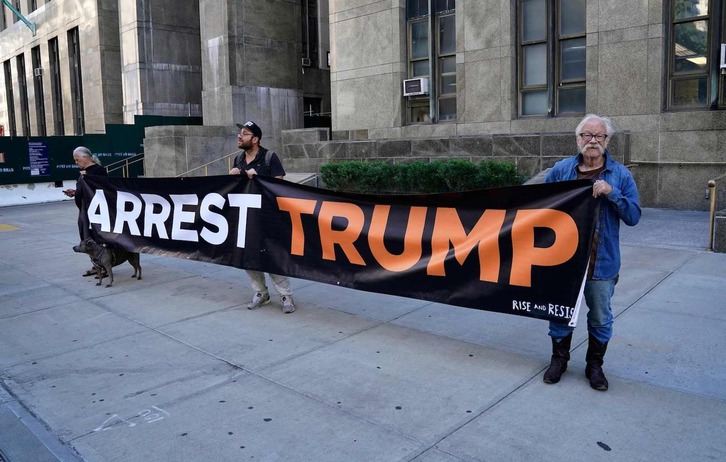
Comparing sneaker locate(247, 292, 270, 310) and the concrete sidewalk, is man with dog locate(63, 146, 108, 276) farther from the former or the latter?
sneaker locate(247, 292, 270, 310)

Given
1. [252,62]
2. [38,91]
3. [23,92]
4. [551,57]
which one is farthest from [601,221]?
[23,92]

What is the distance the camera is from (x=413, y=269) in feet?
17.3

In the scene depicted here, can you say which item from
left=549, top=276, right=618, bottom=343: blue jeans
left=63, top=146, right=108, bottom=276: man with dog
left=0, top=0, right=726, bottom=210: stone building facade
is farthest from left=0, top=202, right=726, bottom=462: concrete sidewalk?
left=0, top=0, right=726, bottom=210: stone building facade

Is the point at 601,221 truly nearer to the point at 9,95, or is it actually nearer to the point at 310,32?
the point at 310,32

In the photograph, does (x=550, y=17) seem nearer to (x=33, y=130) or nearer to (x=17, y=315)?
(x=17, y=315)

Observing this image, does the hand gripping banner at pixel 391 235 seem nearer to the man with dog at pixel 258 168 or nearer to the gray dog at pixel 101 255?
the man with dog at pixel 258 168

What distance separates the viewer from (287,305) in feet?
21.0

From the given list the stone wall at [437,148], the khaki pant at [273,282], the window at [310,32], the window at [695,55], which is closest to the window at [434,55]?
the stone wall at [437,148]

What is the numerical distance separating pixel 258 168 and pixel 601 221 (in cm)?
358

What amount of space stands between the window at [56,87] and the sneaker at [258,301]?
31.0 m

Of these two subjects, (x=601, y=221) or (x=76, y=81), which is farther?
(x=76, y=81)

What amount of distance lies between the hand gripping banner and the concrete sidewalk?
20.7 inches

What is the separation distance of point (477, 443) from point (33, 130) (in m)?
40.8

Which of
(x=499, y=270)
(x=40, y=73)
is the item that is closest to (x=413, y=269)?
(x=499, y=270)
